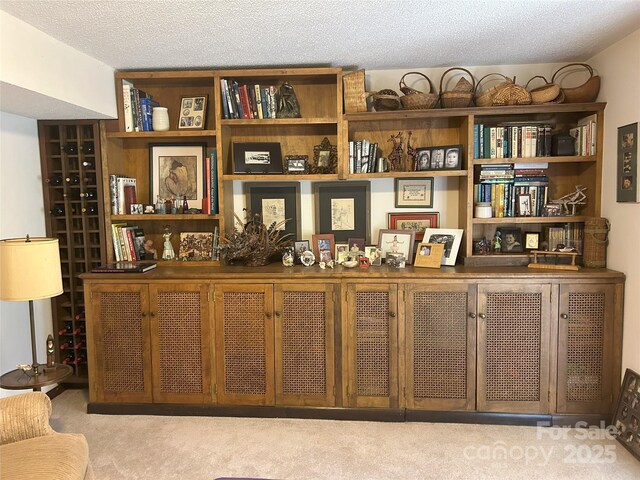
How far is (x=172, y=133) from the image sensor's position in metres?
3.22

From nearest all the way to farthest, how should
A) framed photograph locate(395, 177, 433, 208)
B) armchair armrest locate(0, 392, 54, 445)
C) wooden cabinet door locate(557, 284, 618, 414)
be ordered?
1. armchair armrest locate(0, 392, 54, 445)
2. wooden cabinet door locate(557, 284, 618, 414)
3. framed photograph locate(395, 177, 433, 208)

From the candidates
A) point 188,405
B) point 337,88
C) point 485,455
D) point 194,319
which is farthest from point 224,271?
point 485,455

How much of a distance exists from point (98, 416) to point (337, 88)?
281cm

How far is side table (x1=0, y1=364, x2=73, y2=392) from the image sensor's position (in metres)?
2.40

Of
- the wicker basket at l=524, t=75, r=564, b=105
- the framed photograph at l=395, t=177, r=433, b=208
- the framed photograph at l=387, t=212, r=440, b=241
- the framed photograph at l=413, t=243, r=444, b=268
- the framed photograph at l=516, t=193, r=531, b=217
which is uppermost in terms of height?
the wicker basket at l=524, t=75, r=564, b=105

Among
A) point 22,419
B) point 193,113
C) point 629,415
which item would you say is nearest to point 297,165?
point 193,113

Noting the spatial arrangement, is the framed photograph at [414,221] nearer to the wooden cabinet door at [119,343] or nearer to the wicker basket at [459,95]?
the wicker basket at [459,95]

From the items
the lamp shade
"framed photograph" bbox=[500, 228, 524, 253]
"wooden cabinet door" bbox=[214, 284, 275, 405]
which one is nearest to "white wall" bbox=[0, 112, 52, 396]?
the lamp shade

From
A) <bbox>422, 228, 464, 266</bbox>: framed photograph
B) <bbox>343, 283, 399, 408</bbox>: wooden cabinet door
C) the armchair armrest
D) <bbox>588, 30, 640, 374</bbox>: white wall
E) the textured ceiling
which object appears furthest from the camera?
<bbox>422, 228, 464, 266</bbox>: framed photograph

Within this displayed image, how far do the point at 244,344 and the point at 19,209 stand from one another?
1.81m

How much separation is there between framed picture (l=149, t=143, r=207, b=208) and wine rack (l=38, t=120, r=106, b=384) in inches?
16.3

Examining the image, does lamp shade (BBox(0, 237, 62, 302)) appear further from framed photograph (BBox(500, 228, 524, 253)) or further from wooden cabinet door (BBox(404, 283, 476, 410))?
framed photograph (BBox(500, 228, 524, 253))

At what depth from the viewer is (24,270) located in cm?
234

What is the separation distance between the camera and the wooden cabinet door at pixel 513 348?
2811 mm
